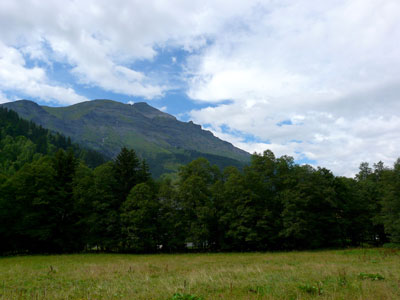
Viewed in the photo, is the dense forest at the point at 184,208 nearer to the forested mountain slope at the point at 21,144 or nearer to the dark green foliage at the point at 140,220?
the dark green foliage at the point at 140,220

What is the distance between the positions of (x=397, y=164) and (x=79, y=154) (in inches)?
6305

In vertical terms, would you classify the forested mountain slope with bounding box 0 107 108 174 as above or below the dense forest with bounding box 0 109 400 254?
above

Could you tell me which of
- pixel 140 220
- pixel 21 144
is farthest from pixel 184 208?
pixel 21 144

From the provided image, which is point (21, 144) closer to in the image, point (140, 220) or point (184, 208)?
point (140, 220)

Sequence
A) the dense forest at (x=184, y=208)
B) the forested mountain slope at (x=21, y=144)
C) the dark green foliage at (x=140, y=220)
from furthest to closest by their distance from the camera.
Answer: the forested mountain slope at (x=21, y=144) < the dark green foliage at (x=140, y=220) < the dense forest at (x=184, y=208)

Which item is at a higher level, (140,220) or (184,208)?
(184,208)

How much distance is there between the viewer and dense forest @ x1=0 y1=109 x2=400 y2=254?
42.0 metres

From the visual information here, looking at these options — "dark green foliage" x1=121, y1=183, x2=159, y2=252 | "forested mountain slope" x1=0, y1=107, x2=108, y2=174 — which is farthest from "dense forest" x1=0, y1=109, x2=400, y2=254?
"forested mountain slope" x1=0, y1=107, x2=108, y2=174

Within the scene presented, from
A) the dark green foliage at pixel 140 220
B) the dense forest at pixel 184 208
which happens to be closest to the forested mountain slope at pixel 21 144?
the dense forest at pixel 184 208

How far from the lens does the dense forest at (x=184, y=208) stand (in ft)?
138

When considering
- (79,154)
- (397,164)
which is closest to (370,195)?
(397,164)

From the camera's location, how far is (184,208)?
46.1 metres

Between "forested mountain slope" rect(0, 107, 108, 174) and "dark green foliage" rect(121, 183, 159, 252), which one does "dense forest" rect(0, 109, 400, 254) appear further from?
"forested mountain slope" rect(0, 107, 108, 174)

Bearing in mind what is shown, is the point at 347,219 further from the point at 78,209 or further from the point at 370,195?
the point at 78,209
